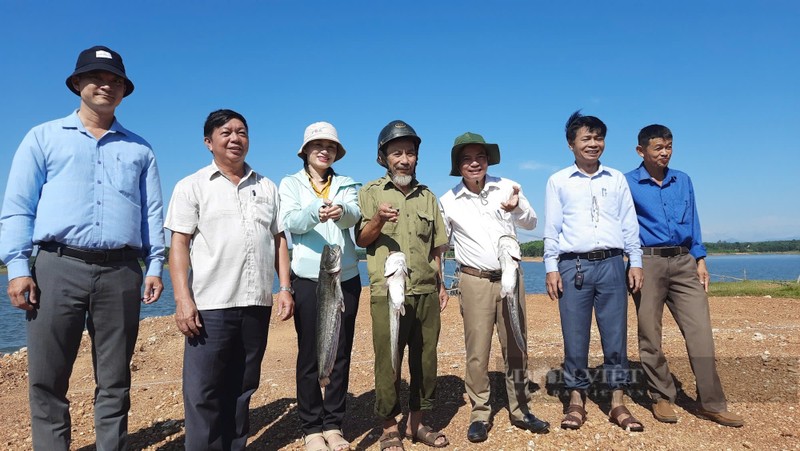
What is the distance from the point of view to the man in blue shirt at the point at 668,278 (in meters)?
5.09

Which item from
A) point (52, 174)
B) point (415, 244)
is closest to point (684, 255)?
point (415, 244)

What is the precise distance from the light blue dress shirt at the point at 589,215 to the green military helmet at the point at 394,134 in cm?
172

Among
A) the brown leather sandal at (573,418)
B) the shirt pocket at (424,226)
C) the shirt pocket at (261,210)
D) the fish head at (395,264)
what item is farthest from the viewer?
the brown leather sandal at (573,418)

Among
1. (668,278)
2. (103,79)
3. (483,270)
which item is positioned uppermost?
(103,79)

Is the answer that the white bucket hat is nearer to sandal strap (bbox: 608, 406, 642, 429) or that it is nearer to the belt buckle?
the belt buckle

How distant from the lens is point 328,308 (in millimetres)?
4012

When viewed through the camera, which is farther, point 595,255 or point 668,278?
point 668,278

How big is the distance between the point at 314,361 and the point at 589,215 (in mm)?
3168

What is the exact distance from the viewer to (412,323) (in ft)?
14.6

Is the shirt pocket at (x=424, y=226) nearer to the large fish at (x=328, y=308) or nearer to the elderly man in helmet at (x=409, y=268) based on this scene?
the elderly man in helmet at (x=409, y=268)

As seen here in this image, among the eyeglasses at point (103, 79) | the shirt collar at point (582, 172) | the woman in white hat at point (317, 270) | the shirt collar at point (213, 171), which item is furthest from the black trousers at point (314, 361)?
the shirt collar at point (582, 172)

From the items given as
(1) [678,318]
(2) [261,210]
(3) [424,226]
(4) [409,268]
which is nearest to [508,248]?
(3) [424,226]

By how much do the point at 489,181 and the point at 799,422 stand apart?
4067mm

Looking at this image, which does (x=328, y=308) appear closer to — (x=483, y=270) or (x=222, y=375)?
(x=222, y=375)
